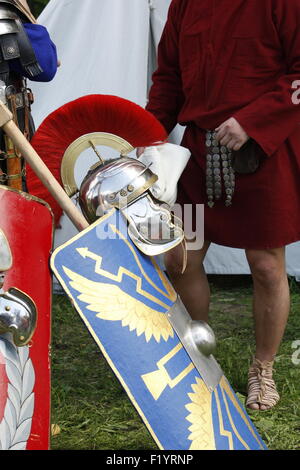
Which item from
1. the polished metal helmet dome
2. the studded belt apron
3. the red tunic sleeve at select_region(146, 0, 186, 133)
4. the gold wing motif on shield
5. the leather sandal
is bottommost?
the leather sandal

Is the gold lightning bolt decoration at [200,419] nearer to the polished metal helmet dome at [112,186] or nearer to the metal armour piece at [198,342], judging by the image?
the metal armour piece at [198,342]

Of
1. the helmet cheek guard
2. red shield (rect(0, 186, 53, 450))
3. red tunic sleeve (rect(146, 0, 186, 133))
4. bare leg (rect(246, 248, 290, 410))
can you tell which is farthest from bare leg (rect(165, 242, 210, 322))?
red shield (rect(0, 186, 53, 450))

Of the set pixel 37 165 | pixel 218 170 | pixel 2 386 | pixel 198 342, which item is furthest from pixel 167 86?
pixel 2 386

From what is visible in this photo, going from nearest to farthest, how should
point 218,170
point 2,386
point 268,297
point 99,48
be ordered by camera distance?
point 2,386 → point 218,170 → point 268,297 → point 99,48

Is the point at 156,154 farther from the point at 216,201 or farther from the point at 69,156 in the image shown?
the point at 216,201

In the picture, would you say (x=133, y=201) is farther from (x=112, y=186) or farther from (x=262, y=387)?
(x=262, y=387)

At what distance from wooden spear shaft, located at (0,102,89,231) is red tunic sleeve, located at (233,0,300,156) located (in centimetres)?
64

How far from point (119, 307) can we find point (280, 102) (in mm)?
851

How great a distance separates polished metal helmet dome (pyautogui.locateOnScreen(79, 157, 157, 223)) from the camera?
1750mm

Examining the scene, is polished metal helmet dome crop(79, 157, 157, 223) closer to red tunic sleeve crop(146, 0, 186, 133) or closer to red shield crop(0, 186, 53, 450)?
red shield crop(0, 186, 53, 450)

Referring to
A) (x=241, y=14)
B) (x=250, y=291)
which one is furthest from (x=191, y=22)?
(x=250, y=291)

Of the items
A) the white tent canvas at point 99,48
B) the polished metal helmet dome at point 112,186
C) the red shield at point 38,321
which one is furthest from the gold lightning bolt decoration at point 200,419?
the white tent canvas at point 99,48

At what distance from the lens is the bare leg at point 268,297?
2.33 metres

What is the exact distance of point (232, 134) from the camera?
2.15m
